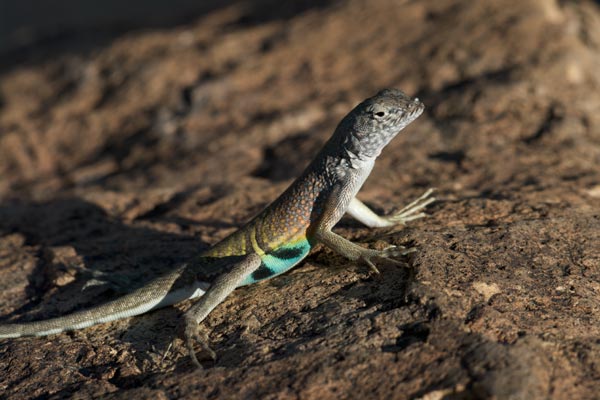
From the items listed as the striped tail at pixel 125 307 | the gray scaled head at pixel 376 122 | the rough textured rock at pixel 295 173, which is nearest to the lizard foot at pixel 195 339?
the rough textured rock at pixel 295 173

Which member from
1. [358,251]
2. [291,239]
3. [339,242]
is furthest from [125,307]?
[358,251]

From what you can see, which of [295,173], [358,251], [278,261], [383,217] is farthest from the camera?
[295,173]

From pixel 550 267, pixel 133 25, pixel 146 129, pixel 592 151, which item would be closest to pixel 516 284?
pixel 550 267

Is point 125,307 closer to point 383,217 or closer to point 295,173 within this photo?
point 383,217

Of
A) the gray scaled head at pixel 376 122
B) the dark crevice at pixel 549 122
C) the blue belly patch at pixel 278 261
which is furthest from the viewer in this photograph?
the dark crevice at pixel 549 122

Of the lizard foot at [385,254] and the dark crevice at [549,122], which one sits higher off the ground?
the lizard foot at [385,254]

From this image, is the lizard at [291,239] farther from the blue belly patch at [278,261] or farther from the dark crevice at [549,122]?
the dark crevice at [549,122]

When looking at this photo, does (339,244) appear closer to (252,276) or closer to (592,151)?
(252,276)
